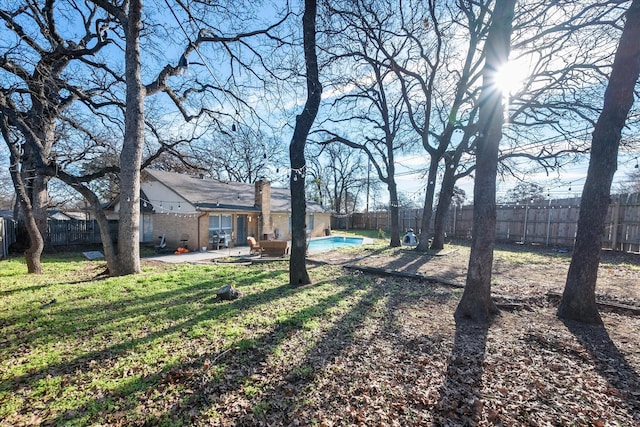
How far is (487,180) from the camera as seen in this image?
425cm

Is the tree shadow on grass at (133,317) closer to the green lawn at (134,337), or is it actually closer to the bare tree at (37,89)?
the green lawn at (134,337)

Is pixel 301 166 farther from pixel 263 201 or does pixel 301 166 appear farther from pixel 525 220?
pixel 525 220

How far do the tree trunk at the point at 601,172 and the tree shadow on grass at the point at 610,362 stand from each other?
0.38m

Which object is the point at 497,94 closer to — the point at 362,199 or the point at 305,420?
the point at 305,420

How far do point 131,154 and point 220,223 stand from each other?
8.24 m

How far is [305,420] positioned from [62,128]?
12.9 metres

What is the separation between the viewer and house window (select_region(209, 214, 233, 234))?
14.1 metres

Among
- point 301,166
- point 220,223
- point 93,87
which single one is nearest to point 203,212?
point 220,223

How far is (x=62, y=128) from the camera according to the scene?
32.6ft

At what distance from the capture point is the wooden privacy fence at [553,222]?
1084 cm

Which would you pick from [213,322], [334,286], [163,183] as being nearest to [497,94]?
[334,286]

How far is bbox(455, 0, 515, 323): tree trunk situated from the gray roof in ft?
39.1

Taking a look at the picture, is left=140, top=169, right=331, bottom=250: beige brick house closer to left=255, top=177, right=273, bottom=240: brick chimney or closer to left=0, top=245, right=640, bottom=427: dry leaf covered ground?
left=255, top=177, right=273, bottom=240: brick chimney

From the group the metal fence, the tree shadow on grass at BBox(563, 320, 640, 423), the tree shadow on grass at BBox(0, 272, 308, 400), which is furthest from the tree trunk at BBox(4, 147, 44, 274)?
the tree shadow on grass at BBox(563, 320, 640, 423)
